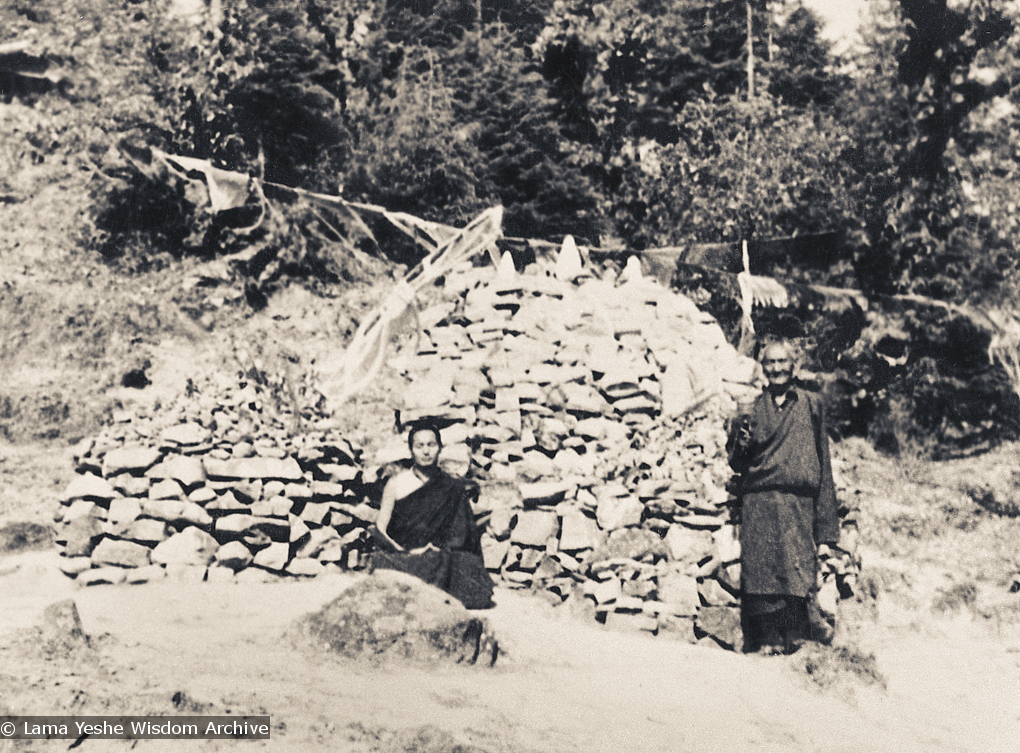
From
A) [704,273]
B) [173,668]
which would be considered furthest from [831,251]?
[173,668]

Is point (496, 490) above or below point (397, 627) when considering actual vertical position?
above

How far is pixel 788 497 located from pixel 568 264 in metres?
4.72

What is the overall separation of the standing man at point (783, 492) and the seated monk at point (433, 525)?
1.59 metres

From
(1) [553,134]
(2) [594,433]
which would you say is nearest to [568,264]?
(2) [594,433]

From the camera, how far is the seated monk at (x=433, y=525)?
4527 mm

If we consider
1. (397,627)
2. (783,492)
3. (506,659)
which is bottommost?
(506,659)

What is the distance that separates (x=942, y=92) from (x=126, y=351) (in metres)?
9.38

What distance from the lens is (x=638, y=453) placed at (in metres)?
5.72

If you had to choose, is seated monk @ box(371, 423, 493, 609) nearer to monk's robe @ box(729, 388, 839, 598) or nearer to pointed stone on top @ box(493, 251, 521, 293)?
monk's robe @ box(729, 388, 839, 598)

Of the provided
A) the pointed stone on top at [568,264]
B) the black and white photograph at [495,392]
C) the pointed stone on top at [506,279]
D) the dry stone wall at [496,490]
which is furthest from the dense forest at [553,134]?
the dry stone wall at [496,490]

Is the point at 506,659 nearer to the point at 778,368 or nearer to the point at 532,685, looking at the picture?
the point at 532,685

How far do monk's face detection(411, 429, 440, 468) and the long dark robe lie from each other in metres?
0.12

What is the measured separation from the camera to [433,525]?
4.57 metres

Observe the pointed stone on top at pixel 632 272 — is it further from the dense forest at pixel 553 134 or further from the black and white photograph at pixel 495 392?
the dense forest at pixel 553 134
